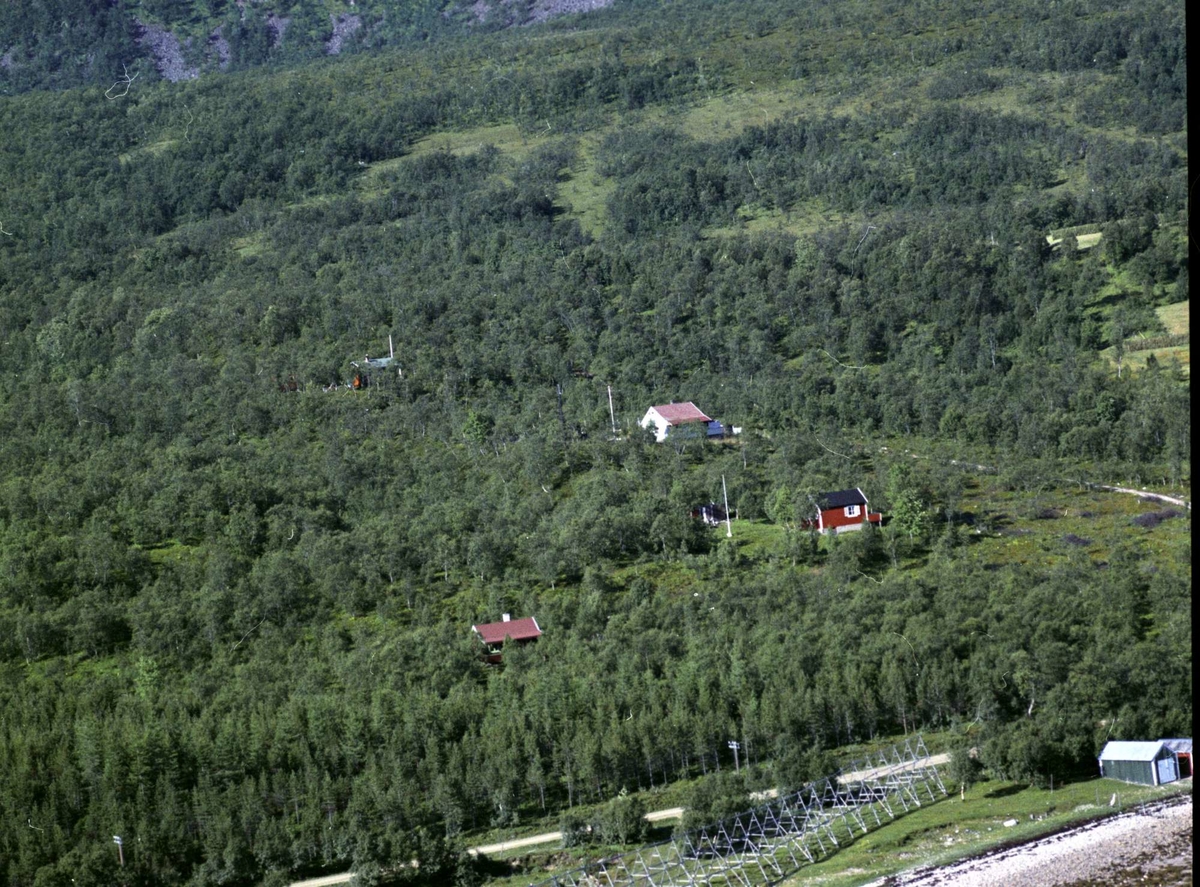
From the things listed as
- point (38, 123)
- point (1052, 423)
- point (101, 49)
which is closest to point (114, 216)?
point (38, 123)

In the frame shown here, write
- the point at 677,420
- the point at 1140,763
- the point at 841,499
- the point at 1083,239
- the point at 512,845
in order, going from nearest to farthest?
the point at 512,845 → the point at 1140,763 → the point at 841,499 → the point at 677,420 → the point at 1083,239

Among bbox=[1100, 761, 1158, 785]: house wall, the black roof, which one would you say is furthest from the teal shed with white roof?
the black roof

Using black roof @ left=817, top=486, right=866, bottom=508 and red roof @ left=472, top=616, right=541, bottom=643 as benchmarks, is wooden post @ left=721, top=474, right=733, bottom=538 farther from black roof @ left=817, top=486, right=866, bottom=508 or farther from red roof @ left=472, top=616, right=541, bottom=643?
red roof @ left=472, top=616, right=541, bottom=643

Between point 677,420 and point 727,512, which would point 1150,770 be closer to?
point 727,512

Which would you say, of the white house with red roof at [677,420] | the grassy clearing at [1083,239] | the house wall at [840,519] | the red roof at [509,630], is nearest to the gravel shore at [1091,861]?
the red roof at [509,630]

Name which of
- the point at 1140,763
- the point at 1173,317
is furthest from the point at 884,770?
the point at 1173,317

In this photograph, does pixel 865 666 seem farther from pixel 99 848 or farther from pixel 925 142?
pixel 925 142
